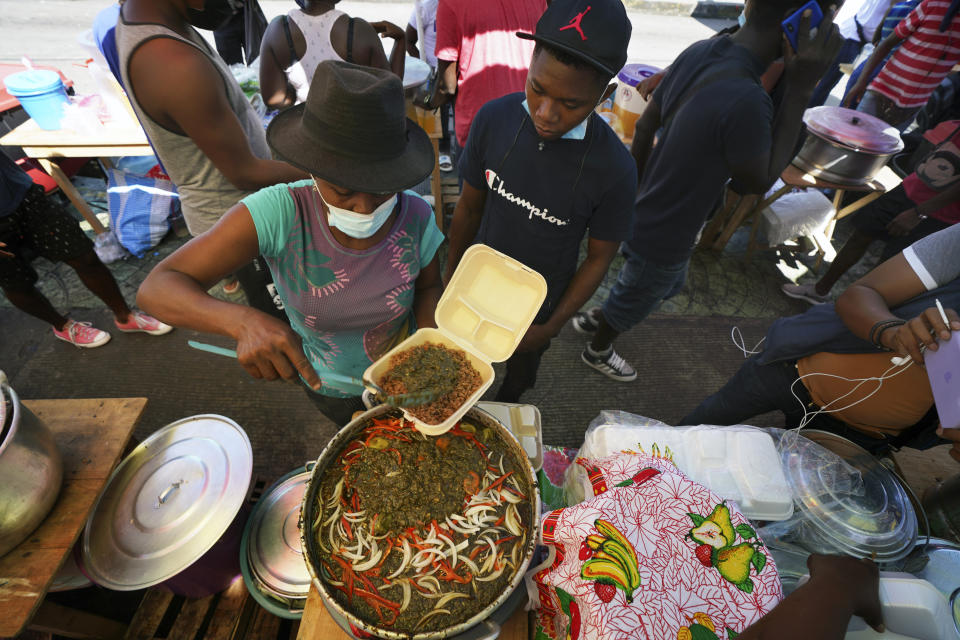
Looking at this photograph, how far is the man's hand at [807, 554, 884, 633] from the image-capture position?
1101 millimetres

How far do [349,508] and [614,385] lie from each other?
3.10 metres

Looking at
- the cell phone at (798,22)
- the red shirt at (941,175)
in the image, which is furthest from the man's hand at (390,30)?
the red shirt at (941,175)

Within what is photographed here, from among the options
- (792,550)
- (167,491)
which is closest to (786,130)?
(792,550)

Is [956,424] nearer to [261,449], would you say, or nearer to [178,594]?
[178,594]

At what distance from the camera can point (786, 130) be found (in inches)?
97.2

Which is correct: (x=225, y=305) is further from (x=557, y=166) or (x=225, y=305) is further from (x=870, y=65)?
(x=870, y=65)

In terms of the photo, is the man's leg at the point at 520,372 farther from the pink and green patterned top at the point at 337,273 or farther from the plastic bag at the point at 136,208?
the plastic bag at the point at 136,208

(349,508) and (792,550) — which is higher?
(349,508)

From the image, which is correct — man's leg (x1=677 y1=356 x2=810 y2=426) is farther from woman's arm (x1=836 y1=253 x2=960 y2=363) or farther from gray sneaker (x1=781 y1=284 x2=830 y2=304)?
gray sneaker (x1=781 y1=284 x2=830 y2=304)

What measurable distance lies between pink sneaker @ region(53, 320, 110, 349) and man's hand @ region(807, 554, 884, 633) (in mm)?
5268

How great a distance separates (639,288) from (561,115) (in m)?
1.79

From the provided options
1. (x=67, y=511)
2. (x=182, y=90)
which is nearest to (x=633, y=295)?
(x=182, y=90)

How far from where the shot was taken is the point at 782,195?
478 centimetres

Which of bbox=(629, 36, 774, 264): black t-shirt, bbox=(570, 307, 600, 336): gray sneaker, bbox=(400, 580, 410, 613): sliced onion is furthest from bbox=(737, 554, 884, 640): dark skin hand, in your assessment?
bbox=(570, 307, 600, 336): gray sneaker
